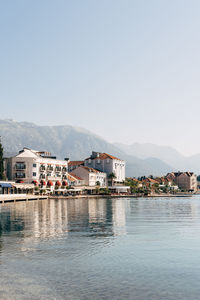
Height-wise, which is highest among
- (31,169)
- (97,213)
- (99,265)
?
(31,169)

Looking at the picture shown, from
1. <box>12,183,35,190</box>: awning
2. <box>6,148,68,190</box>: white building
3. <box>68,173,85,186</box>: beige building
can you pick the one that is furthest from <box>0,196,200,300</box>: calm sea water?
<box>68,173,85,186</box>: beige building

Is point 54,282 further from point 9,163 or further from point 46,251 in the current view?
point 9,163

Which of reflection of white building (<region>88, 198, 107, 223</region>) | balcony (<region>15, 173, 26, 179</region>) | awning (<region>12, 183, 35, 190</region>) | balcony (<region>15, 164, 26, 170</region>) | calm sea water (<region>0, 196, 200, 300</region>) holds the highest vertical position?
balcony (<region>15, 164, 26, 170</region>)

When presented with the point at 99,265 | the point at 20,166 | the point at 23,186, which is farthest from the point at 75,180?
the point at 99,265

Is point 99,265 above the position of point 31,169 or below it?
below

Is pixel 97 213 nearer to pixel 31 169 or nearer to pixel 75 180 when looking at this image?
pixel 31 169

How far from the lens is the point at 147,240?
122 feet

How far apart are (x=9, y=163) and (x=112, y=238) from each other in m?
125

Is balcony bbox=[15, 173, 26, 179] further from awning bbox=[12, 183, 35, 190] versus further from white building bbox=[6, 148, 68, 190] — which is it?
awning bbox=[12, 183, 35, 190]

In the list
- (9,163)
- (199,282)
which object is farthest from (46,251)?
(9,163)

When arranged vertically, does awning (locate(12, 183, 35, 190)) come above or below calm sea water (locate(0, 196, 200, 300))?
above

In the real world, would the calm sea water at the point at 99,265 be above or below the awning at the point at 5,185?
→ below

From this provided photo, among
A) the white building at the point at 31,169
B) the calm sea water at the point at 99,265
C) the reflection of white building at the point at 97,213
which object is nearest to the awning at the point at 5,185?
the white building at the point at 31,169

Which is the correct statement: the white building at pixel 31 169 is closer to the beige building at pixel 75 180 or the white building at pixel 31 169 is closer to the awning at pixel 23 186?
the awning at pixel 23 186
